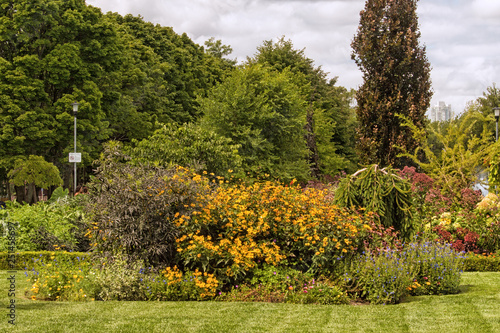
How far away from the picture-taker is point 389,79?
24109mm

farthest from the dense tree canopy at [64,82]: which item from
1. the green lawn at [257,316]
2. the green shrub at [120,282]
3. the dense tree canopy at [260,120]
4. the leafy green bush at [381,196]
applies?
the leafy green bush at [381,196]

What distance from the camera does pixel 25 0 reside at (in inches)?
1010

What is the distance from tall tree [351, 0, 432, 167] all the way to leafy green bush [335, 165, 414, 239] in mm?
13990

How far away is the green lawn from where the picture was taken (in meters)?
6.45

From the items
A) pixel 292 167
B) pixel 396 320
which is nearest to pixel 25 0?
pixel 292 167

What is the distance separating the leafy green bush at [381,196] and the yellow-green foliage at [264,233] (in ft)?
1.23

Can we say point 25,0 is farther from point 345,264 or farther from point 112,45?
point 345,264

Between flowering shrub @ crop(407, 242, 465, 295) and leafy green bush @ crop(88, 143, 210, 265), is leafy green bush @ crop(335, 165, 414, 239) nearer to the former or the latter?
flowering shrub @ crop(407, 242, 465, 295)

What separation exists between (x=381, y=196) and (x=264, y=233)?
222 cm

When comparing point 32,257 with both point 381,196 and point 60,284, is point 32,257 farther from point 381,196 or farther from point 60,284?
point 381,196

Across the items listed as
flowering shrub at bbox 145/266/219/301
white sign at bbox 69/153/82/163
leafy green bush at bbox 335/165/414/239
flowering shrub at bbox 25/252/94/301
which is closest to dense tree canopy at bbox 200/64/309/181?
white sign at bbox 69/153/82/163

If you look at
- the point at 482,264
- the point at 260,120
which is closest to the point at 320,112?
the point at 260,120

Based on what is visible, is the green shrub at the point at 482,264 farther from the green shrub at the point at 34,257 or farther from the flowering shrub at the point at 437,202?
the green shrub at the point at 34,257

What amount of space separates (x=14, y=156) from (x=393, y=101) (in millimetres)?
17483
